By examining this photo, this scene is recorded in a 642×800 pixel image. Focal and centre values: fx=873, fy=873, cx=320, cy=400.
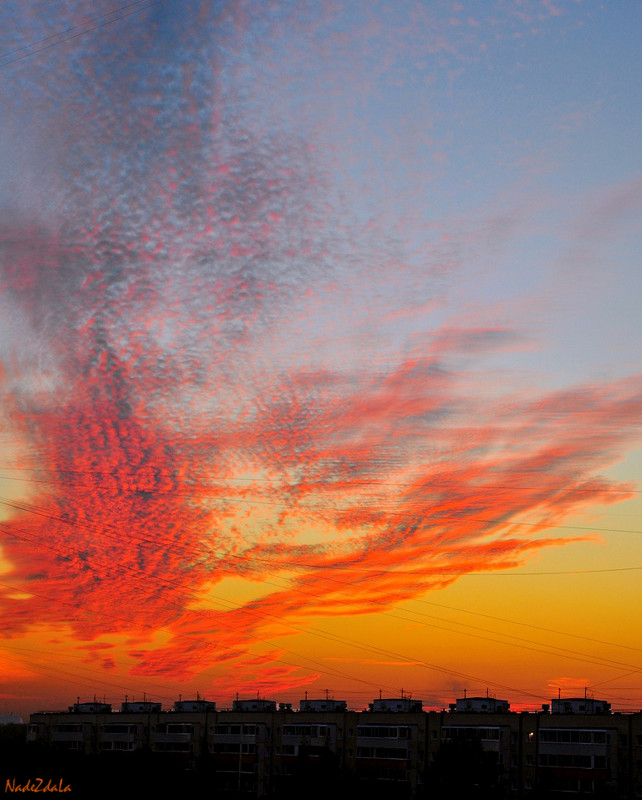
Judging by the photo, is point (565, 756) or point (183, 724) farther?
point (183, 724)

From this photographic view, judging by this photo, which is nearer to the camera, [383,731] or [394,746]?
[394,746]

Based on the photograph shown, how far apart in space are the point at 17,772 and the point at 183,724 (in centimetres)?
3201

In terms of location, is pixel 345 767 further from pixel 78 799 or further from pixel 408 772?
pixel 78 799

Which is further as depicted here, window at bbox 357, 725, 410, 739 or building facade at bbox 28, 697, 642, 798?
window at bbox 357, 725, 410, 739

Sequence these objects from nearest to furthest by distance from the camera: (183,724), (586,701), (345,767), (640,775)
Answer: (640,775)
(586,701)
(345,767)
(183,724)

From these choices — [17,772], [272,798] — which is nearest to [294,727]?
[272,798]

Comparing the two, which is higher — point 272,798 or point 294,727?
point 294,727

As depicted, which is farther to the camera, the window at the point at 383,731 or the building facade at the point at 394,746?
the window at the point at 383,731

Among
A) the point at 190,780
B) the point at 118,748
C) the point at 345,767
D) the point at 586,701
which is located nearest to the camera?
the point at 586,701

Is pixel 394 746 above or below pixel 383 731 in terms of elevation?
below

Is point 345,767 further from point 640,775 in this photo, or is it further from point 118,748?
point 118,748

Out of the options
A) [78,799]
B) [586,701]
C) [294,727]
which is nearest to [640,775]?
[586,701]

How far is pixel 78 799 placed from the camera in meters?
138

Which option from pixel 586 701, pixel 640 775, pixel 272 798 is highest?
pixel 586 701
